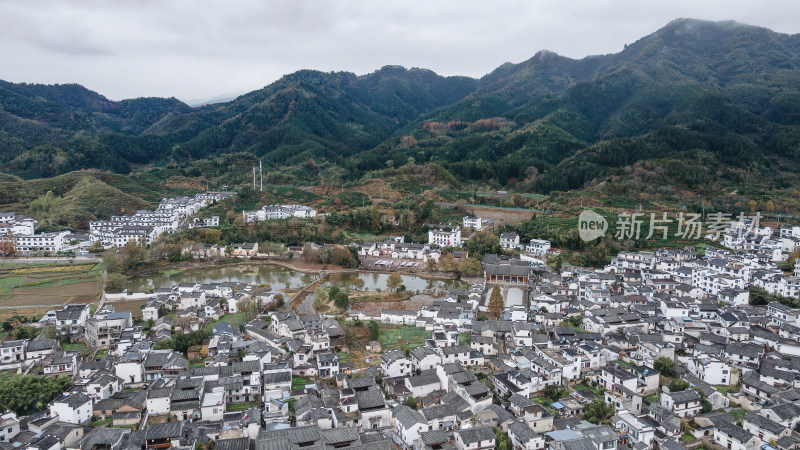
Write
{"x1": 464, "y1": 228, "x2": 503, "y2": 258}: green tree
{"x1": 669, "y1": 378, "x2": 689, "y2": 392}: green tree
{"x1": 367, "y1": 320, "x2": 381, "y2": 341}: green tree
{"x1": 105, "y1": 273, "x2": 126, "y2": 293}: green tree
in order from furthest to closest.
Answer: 1. {"x1": 464, "y1": 228, "x2": 503, "y2": 258}: green tree
2. {"x1": 105, "y1": 273, "x2": 126, "y2": 293}: green tree
3. {"x1": 367, "y1": 320, "x2": 381, "y2": 341}: green tree
4. {"x1": 669, "y1": 378, "x2": 689, "y2": 392}: green tree

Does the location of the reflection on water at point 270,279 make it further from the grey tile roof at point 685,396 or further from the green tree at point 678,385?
the grey tile roof at point 685,396

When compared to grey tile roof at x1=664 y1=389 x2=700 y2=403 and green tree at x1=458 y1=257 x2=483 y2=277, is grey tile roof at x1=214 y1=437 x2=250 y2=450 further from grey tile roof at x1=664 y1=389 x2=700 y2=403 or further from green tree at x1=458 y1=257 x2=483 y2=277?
green tree at x1=458 y1=257 x2=483 y2=277

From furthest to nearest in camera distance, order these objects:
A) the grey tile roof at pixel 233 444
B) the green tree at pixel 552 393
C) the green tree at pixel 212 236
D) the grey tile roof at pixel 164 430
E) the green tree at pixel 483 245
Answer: the green tree at pixel 212 236 → the green tree at pixel 483 245 → the green tree at pixel 552 393 → the grey tile roof at pixel 164 430 → the grey tile roof at pixel 233 444

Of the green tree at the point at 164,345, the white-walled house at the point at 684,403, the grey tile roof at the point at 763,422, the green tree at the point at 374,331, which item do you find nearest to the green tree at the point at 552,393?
the white-walled house at the point at 684,403

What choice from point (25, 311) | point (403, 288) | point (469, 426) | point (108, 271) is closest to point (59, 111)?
point (108, 271)

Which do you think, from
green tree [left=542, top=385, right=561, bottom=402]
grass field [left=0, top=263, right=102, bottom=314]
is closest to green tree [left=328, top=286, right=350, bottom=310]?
green tree [left=542, top=385, right=561, bottom=402]

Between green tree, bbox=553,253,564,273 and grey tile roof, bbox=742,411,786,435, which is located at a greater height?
green tree, bbox=553,253,564,273
